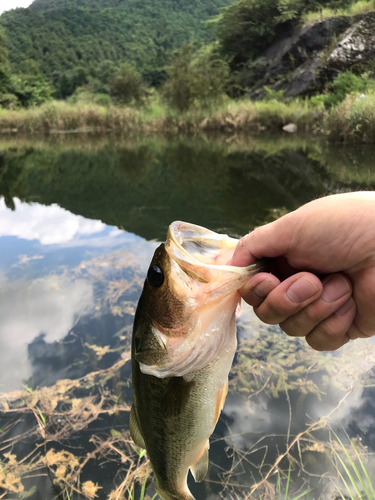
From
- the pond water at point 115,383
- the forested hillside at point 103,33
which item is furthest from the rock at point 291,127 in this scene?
the forested hillside at point 103,33

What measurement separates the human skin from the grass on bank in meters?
30.4

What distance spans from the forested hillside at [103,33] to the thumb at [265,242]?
6240cm

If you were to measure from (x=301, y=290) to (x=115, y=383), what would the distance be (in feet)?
7.07

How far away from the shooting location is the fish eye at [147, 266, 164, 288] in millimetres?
1076

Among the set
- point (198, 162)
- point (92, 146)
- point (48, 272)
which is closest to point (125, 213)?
point (48, 272)

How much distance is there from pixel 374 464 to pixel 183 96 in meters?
25.5

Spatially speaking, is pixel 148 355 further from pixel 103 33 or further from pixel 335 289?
pixel 103 33

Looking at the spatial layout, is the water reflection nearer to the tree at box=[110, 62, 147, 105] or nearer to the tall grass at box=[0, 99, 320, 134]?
the tall grass at box=[0, 99, 320, 134]

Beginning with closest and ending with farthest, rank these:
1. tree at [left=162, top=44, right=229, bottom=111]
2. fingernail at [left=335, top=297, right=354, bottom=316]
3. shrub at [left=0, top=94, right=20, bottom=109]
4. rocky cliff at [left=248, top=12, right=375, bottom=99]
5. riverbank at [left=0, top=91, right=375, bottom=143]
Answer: fingernail at [left=335, top=297, right=354, bottom=316], riverbank at [left=0, top=91, right=375, bottom=143], rocky cliff at [left=248, top=12, right=375, bottom=99], tree at [left=162, top=44, right=229, bottom=111], shrub at [left=0, top=94, right=20, bottom=109]

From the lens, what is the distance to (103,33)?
7969cm

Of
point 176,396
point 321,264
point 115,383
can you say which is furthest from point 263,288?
point 115,383

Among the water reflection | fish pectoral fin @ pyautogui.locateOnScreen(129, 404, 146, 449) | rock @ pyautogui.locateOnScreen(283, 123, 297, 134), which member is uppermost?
fish pectoral fin @ pyautogui.locateOnScreen(129, 404, 146, 449)

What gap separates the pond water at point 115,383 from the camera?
6.93 ft

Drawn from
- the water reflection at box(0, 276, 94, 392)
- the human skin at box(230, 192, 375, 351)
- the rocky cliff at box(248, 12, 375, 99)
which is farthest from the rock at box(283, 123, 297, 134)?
the human skin at box(230, 192, 375, 351)
